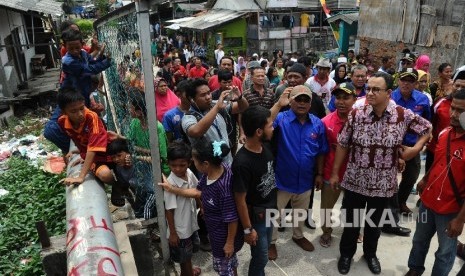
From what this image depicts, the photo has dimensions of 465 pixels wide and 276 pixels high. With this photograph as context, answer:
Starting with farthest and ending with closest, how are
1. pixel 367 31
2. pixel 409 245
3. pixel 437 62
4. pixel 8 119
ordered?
1. pixel 367 31
2. pixel 437 62
3. pixel 8 119
4. pixel 409 245

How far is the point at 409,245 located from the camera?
158 inches

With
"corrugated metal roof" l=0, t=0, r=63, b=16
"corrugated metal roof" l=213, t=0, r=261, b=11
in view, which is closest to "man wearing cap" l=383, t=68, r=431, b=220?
"corrugated metal roof" l=0, t=0, r=63, b=16

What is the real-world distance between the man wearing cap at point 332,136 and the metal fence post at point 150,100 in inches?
68.0

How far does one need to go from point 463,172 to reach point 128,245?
2.71 metres

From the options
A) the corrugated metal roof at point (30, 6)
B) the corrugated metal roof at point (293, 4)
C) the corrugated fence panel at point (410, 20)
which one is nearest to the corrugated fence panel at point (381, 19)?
the corrugated fence panel at point (410, 20)

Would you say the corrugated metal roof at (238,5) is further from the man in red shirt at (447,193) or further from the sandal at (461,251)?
the man in red shirt at (447,193)

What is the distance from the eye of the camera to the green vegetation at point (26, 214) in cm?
411

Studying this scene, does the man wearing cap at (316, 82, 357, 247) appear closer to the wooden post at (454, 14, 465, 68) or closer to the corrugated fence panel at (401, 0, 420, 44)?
the wooden post at (454, 14, 465, 68)

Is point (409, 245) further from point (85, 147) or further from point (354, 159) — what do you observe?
point (85, 147)

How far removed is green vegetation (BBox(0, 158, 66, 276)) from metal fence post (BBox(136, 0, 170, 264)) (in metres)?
1.81

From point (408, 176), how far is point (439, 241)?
139 cm

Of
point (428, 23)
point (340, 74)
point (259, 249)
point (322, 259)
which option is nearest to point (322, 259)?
point (322, 259)

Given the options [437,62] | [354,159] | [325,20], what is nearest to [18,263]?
[354,159]

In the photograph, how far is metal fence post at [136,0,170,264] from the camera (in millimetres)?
2396
